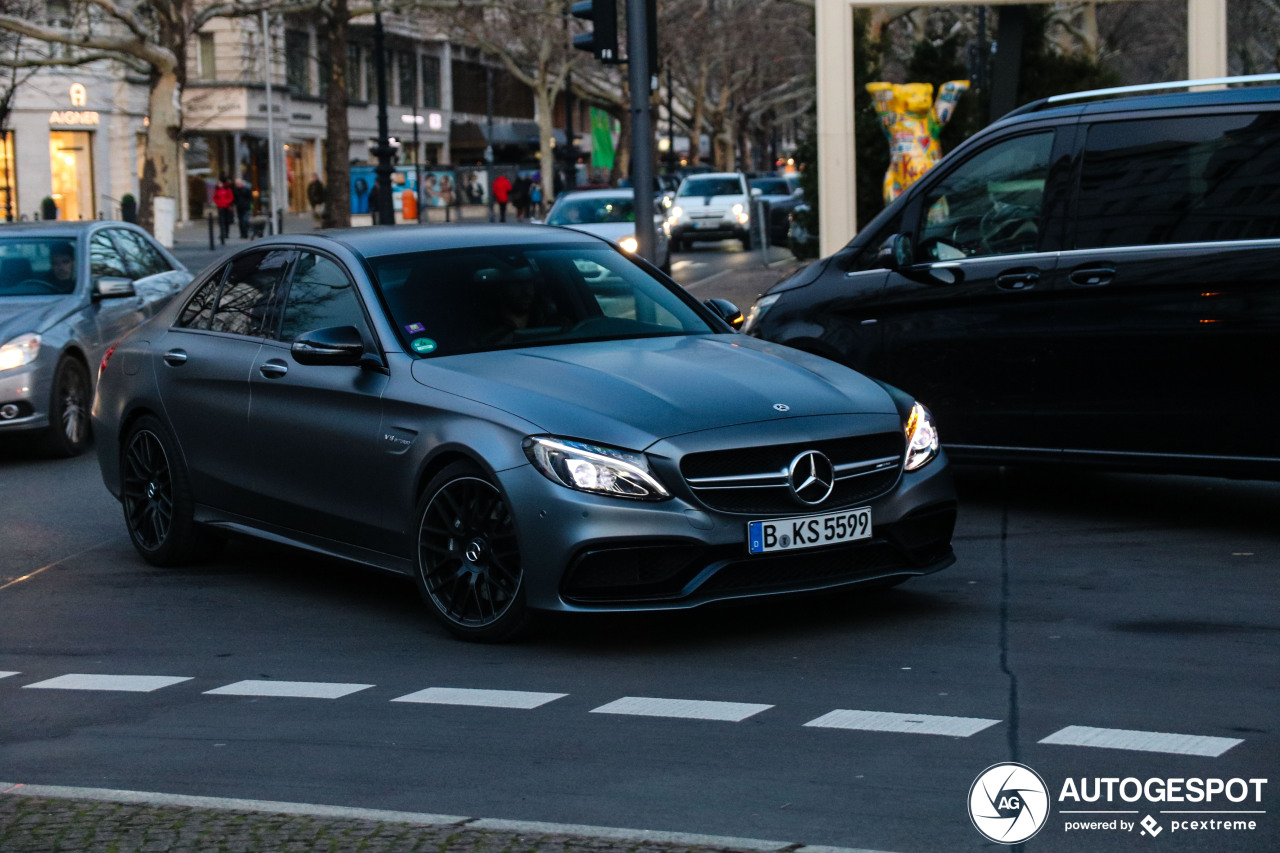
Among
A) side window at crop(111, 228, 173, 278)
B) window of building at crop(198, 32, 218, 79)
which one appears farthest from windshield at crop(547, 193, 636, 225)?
window of building at crop(198, 32, 218, 79)

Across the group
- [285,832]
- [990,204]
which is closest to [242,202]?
A: [990,204]

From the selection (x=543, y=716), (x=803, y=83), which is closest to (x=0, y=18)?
(x=543, y=716)

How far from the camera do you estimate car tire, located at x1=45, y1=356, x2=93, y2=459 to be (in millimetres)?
12539

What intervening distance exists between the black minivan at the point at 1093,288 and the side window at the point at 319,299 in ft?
9.13

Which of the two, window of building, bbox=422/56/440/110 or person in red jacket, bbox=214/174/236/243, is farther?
window of building, bbox=422/56/440/110

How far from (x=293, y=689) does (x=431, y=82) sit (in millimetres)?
93552

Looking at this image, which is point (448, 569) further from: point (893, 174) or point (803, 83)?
point (803, 83)

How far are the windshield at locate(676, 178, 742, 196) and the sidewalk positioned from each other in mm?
42708

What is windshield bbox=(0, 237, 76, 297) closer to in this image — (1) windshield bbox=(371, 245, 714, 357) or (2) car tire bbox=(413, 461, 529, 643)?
(1) windshield bbox=(371, 245, 714, 357)

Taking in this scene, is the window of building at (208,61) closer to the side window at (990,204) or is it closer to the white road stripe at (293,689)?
the side window at (990,204)

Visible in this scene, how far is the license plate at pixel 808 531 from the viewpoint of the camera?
20.4 ft

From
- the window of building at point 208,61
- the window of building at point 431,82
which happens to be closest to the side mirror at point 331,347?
the window of building at point 208,61

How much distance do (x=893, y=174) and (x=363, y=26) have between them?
61.3m

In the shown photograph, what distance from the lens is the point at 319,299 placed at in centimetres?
768
